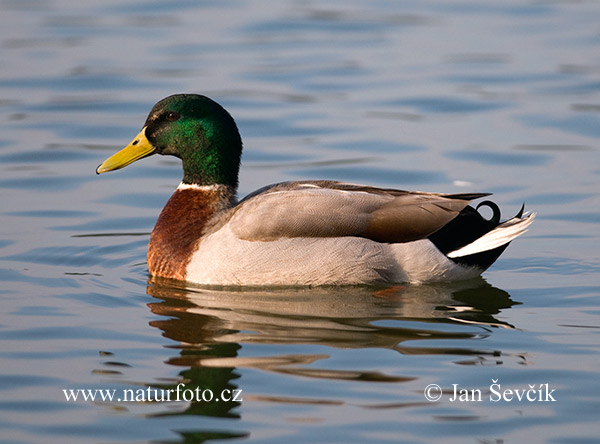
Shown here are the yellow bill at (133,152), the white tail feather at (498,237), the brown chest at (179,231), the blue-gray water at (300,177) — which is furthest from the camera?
the yellow bill at (133,152)

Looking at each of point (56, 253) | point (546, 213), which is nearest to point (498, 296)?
point (546, 213)

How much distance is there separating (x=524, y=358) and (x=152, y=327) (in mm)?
2332

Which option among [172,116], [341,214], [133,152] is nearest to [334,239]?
[341,214]

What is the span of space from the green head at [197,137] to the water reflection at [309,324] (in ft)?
3.09

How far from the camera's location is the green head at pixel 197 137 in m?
8.41

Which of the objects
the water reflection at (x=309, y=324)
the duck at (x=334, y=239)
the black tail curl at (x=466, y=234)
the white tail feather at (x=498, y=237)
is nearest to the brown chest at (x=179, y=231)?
the duck at (x=334, y=239)

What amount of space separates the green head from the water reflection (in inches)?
37.0

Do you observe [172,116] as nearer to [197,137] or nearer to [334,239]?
[197,137]

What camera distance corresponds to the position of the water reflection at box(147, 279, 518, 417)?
628 cm

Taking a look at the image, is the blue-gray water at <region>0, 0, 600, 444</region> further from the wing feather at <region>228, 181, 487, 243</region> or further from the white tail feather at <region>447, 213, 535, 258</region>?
the wing feather at <region>228, 181, 487, 243</region>

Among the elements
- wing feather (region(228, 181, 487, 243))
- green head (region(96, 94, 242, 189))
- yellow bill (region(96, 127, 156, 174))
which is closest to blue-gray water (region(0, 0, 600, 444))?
wing feather (region(228, 181, 487, 243))

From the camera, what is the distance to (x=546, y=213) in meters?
9.79

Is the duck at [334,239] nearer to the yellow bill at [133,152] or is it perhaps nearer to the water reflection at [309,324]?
the water reflection at [309,324]

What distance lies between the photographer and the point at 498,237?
309 inches
